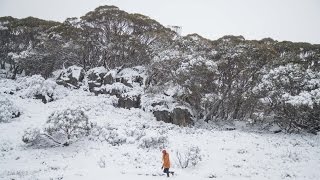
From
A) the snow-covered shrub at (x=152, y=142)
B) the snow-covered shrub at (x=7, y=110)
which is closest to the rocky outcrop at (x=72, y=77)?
the snow-covered shrub at (x=7, y=110)

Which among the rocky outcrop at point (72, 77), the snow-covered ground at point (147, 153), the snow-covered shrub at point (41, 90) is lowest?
the snow-covered ground at point (147, 153)

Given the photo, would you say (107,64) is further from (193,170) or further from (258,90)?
(193,170)

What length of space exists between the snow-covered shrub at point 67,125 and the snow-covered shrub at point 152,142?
4.44 m

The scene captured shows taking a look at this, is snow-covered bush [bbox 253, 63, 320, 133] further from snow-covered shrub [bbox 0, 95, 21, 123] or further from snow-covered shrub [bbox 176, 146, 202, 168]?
snow-covered shrub [bbox 0, 95, 21, 123]

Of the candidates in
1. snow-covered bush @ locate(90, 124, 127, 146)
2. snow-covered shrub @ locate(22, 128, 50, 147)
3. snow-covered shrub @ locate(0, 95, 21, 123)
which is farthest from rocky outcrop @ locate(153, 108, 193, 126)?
snow-covered shrub @ locate(0, 95, 21, 123)

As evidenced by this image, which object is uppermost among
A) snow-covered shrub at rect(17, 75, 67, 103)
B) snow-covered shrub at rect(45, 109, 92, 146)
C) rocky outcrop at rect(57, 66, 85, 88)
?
rocky outcrop at rect(57, 66, 85, 88)

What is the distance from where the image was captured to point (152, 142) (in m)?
23.0

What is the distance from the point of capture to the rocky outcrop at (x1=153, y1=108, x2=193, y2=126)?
29.7m

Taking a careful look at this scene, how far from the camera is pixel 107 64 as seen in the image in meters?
38.9

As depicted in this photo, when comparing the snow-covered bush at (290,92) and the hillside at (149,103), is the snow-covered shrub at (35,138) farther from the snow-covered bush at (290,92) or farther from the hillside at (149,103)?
the snow-covered bush at (290,92)

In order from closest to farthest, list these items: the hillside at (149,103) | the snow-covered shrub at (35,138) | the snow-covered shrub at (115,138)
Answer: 1. the hillside at (149,103)
2. the snow-covered shrub at (35,138)
3. the snow-covered shrub at (115,138)

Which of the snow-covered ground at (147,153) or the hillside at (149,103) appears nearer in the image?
the snow-covered ground at (147,153)

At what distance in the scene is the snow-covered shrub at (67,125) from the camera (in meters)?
22.8

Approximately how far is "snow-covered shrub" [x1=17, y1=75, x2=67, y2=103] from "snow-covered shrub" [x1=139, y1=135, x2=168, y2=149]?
14263 millimetres
